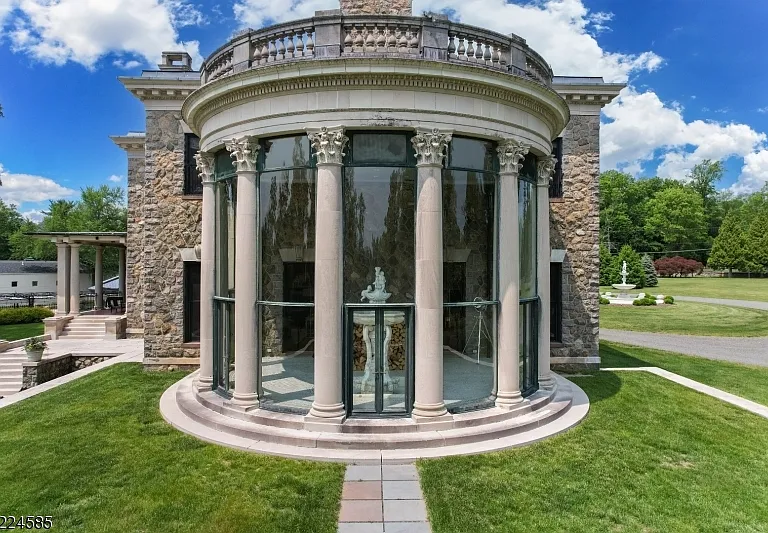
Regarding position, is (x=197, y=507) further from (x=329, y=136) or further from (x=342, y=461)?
(x=329, y=136)

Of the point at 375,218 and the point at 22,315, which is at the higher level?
the point at 375,218

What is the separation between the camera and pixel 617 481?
24.2 feet

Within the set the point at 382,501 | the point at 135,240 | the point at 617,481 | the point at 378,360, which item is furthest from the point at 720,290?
the point at 382,501

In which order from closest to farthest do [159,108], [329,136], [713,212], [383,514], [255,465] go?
1. [383,514]
2. [255,465]
3. [329,136]
4. [159,108]
5. [713,212]

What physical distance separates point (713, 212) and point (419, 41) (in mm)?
112024

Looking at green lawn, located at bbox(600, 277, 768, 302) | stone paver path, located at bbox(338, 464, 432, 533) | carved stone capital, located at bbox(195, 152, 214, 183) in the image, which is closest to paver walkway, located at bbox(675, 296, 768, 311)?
green lawn, located at bbox(600, 277, 768, 302)

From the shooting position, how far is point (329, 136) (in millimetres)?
8883

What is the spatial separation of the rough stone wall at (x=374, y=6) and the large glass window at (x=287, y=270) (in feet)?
22.0

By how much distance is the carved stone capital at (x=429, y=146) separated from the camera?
8.99 m

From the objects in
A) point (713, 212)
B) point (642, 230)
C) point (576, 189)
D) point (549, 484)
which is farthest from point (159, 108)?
point (713, 212)

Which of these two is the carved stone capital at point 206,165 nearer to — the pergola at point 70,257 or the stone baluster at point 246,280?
the stone baluster at point 246,280

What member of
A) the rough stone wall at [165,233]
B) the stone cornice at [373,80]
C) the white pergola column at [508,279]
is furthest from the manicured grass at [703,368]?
the rough stone wall at [165,233]

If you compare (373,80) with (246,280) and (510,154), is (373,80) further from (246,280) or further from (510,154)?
(246,280)

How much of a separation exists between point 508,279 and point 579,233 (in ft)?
23.8
